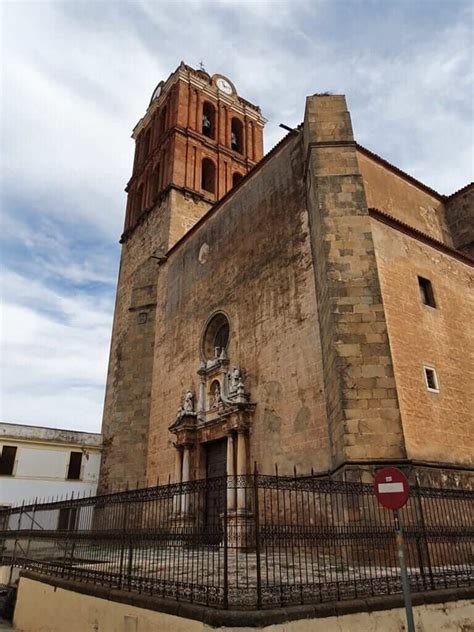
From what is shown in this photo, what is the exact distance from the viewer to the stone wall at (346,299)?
796 cm

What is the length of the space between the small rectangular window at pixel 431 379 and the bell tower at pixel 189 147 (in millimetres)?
12170

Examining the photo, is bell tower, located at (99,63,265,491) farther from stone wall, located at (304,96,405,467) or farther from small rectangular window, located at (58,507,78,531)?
stone wall, located at (304,96,405,467)

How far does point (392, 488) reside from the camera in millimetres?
4441

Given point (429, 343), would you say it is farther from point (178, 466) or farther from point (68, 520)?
point (178, 466)

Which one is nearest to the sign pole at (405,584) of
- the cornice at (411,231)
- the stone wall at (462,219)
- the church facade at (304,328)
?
the church facade at (304,328)

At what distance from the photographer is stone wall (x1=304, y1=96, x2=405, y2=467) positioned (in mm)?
7961

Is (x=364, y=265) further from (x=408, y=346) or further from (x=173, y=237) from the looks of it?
(x=173, y=237)

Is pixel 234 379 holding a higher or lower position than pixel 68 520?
higher

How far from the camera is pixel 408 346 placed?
931 centimetres

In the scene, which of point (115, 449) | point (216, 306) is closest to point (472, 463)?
point (216, 306)

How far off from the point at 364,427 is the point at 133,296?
13.5m

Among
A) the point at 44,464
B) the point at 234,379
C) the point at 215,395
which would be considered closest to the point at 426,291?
the point at 234,379

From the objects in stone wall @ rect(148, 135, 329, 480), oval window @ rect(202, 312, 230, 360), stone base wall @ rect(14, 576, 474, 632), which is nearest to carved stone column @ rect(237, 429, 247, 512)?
stone wall @ rect(148, 135, 329, 480)

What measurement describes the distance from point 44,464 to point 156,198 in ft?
39.0
